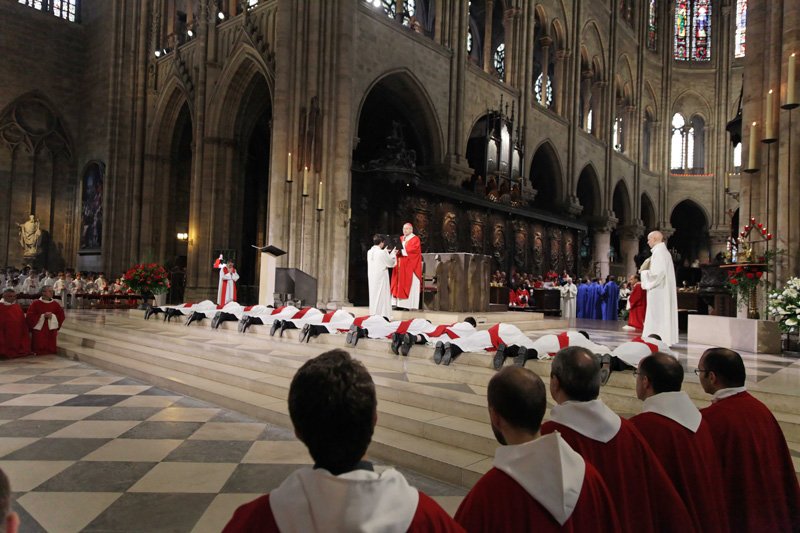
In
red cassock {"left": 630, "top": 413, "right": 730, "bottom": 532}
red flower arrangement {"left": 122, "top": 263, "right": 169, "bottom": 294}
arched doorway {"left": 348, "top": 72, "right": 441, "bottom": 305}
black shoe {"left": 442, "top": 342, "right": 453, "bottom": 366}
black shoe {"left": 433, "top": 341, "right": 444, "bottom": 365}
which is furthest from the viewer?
arched doorway {"left": 348, "top": 72, "right": 441, "bottom": 305}

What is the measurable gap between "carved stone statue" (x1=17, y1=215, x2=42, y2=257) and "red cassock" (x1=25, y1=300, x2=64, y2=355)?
16164 millimetres

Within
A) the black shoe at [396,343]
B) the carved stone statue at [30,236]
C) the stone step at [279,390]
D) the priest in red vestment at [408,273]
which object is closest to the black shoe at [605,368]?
the stone step at [279,390]

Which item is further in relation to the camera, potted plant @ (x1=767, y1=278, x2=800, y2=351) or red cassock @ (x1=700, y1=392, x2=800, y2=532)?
potted plant @ (x1=767, y1=278, x2=800, y2=351)

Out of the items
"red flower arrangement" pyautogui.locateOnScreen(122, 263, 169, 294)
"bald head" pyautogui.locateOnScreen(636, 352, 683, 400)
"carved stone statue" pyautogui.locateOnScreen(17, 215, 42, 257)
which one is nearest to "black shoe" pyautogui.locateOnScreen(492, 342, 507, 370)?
"bald head" pyautogui.locateOnScreen(636, 352, 683, 400)

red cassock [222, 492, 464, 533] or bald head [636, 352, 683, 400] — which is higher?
bald head [636, 352, 683, 400]

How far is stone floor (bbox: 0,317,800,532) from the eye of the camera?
3365 millimetres

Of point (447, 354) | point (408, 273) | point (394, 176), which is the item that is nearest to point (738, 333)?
point (447, 354)

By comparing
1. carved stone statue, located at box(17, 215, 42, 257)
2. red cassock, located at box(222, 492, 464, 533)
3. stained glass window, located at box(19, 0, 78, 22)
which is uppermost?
stained glass window, located at box(19, 0, 78, 22)

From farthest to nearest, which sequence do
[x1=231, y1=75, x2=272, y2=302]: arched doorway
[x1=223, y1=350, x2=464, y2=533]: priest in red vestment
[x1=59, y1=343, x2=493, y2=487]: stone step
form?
1. [x1=231, y1=75, x2=272, y2=302]: arched doorway
2. [x1=59, y1=343, x2=493, y2=487]: stone step
3. [x1=223, y1=350, x2=464, y2=533]: priest in red vestment

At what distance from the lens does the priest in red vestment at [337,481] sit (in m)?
1.24

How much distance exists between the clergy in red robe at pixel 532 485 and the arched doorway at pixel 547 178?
988 inches

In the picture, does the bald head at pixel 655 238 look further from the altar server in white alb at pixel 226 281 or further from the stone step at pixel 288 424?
the altar server in white alb at pixel 226 281

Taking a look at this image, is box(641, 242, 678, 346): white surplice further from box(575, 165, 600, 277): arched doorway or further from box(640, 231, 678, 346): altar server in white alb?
box(575, 165, 600, 277): arched doorway

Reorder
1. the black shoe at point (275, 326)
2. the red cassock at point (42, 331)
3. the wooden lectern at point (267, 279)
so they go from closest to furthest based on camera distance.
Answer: the black shoe at point (275, 326)
the red cassock at point (42, 331)
the wooden lectern at point (267, 279)
